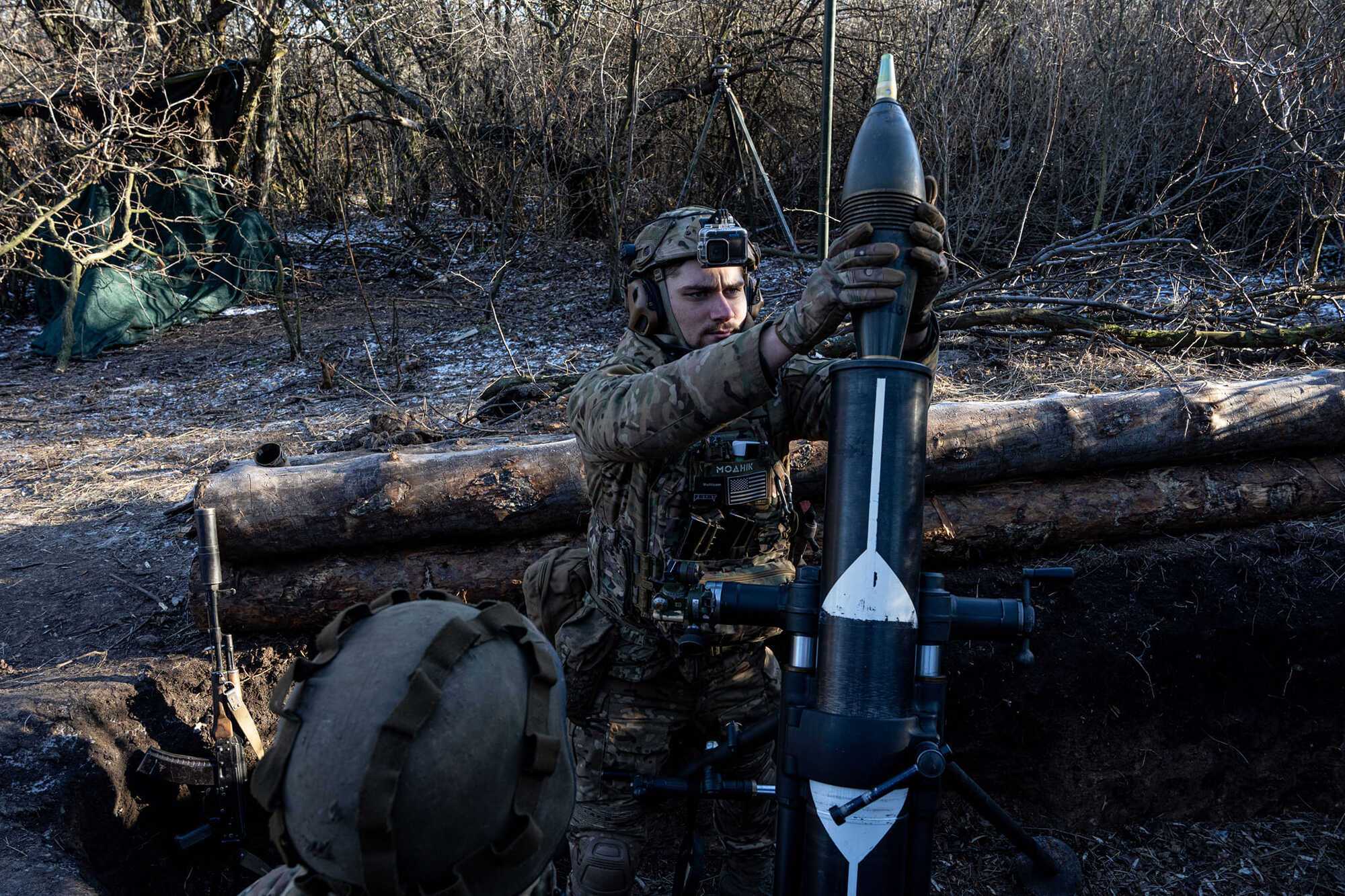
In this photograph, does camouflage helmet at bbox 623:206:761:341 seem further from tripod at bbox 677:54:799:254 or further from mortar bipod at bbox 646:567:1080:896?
tripod at bbox 677:54:799:254

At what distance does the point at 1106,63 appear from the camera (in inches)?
323

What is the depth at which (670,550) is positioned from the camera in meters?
2.65

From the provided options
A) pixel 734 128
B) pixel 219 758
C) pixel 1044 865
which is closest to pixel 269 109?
pixel 734 128

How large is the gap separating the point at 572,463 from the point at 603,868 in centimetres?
179

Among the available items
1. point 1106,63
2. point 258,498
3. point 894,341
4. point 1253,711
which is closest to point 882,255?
point 894,341

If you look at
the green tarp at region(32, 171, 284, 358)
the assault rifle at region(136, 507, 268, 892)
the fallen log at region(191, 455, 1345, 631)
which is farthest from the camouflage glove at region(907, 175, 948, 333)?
the green tarp at region(32, 171, 284, 358)

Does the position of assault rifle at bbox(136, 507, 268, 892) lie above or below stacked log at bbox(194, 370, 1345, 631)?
below

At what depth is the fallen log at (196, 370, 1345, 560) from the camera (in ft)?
12.7

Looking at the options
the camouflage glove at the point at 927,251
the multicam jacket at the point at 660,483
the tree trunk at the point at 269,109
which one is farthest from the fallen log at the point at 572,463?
the tree trunk at the point at 269,109

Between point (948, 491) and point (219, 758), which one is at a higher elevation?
point (948, 491)

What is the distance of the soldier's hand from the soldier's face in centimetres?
61

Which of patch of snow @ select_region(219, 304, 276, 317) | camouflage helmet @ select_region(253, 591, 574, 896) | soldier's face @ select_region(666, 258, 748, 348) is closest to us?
camouflage helmet @ select_region(253, 591, 574, 896)

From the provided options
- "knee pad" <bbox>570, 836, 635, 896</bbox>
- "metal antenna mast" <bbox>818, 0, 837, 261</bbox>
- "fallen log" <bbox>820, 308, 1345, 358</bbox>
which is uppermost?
"metal antenna mast" <bbox>818, 0, 837, 261</bbox>

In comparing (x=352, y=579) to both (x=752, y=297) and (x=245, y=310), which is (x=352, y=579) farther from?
(x=245, y=310)
